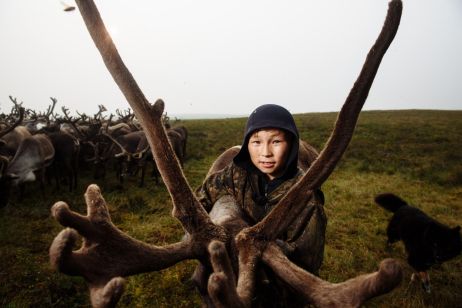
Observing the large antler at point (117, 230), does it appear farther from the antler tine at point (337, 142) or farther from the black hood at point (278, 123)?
the black hood at point (278, 123)

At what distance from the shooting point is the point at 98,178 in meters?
11.4

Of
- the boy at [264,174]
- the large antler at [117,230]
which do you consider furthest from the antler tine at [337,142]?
the large antler at [117,230]

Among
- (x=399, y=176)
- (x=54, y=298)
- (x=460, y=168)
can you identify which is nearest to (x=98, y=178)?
(x=54, y=298)

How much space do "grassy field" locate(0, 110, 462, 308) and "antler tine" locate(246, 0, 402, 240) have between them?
2.88 meters

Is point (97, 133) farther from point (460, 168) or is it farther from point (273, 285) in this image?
point (460, 168)

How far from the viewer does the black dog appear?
13.2 feet

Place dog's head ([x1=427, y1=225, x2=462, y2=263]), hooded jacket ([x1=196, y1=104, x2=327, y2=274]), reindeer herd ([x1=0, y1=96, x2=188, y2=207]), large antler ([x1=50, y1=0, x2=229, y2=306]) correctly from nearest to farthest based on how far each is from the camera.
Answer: large antler ([x1=50, y1=0, x2=229, y2=306]) < hooded jacket ([x1=196, y1=104, x2=327, y2=274]) < dog's head ([x1=427, y1=225, x2=462, y2=263]) < reindeer herd ([x1=0, y1=96, x2=188, y2=207])

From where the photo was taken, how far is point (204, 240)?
1689mm

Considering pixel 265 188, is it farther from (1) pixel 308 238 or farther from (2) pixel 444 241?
(2) pixel 444 241

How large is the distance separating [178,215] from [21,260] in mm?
5068

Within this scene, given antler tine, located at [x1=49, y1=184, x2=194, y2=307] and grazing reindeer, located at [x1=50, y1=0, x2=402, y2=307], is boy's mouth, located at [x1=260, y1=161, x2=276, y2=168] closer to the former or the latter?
grazing reindeer, located at [x1=50, y1=0, x2=402, y2=307]

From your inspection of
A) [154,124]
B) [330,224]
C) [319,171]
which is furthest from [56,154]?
[319,171]

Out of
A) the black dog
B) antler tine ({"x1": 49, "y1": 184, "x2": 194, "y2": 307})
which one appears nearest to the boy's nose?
antler tine ({"x1": 49, "y1": 184, "x2": 194, "y2": 307})

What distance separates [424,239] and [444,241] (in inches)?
9.7
